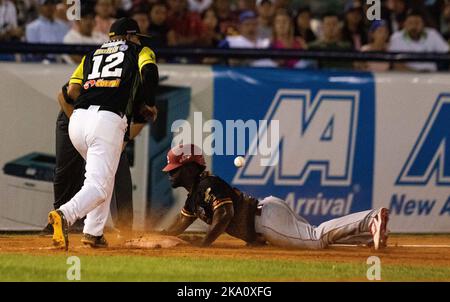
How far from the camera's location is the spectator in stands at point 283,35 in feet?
43.1

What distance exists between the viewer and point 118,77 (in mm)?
8844

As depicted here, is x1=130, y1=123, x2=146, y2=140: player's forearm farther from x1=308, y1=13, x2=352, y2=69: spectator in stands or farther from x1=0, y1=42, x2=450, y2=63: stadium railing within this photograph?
x1=308, y1=13, x2=352, y2=69: spectator in stands

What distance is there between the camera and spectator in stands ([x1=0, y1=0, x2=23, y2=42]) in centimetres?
1317

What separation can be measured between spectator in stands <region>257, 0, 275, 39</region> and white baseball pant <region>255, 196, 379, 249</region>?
5.06 meters

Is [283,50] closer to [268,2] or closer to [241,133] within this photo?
[241,133]

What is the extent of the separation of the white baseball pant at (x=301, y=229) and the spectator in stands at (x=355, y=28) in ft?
18.9

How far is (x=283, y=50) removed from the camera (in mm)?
11789

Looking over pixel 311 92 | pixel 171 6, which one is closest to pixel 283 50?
pixel 311 92

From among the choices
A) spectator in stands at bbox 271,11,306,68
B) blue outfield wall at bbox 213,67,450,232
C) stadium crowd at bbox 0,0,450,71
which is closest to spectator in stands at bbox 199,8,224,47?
stadium crowd at bbox 0,0,450,71

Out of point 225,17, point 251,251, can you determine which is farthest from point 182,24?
point 251,251

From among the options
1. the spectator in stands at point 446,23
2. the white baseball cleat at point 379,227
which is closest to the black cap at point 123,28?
the white baseball cleat at point 379,227

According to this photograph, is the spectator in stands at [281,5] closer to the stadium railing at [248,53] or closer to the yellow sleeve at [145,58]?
the stadium railing at [248,53]

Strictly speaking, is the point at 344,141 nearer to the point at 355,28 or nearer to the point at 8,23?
the point at 355,28

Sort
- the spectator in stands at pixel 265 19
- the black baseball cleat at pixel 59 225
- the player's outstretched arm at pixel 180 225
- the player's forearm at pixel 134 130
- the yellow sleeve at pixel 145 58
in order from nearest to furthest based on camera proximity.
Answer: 1. the black baseball cleat at pixel 59 225
2. the yellow sleeve at pixel 145 58
3. the player's outstretched arm at pixel 180 225
4. the player's forearm at pixel 134 130
5. the spectator in stands at pixel 265 19
